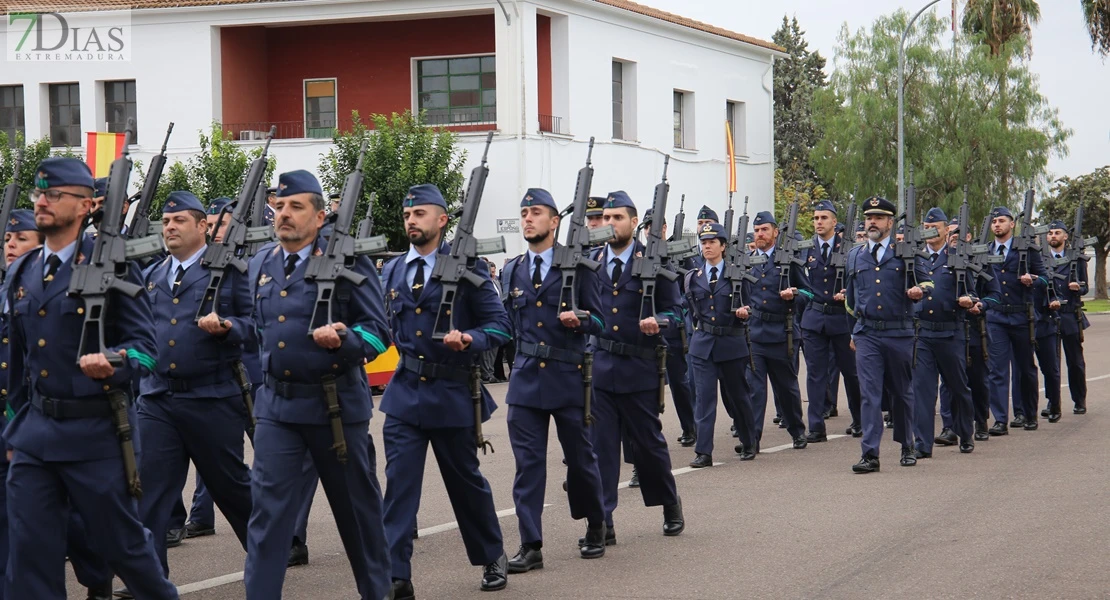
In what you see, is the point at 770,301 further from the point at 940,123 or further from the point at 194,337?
the point at 940,123

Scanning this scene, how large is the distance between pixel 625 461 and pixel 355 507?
635cm

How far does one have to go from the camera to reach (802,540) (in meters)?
8.73

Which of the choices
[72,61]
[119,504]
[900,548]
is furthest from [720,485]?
[72,61]

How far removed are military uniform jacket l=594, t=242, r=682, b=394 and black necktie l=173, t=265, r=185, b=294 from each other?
2.63 meters

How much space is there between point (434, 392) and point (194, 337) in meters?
1.43

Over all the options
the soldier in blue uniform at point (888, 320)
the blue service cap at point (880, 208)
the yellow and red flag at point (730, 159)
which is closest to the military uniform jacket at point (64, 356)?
the soldier in blue uniform at point (888, 320)

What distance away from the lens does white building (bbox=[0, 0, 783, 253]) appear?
33.8 m

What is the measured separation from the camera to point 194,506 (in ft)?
30.8

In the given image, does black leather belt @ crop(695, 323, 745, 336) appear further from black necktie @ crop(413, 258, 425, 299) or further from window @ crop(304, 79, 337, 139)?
window @ crop(304, 79, 337, 139)

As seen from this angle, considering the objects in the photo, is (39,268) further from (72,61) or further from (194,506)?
(72,61)

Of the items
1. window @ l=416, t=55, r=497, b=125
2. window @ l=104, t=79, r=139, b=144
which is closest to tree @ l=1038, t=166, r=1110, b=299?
window @ l=416, t=55, r=497, b=125

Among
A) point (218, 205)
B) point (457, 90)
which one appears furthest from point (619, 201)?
point (457, 90)

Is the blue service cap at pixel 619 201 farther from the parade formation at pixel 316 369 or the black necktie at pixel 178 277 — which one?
the black necktie at pixel 178 277

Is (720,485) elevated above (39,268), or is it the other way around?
(39,268)
